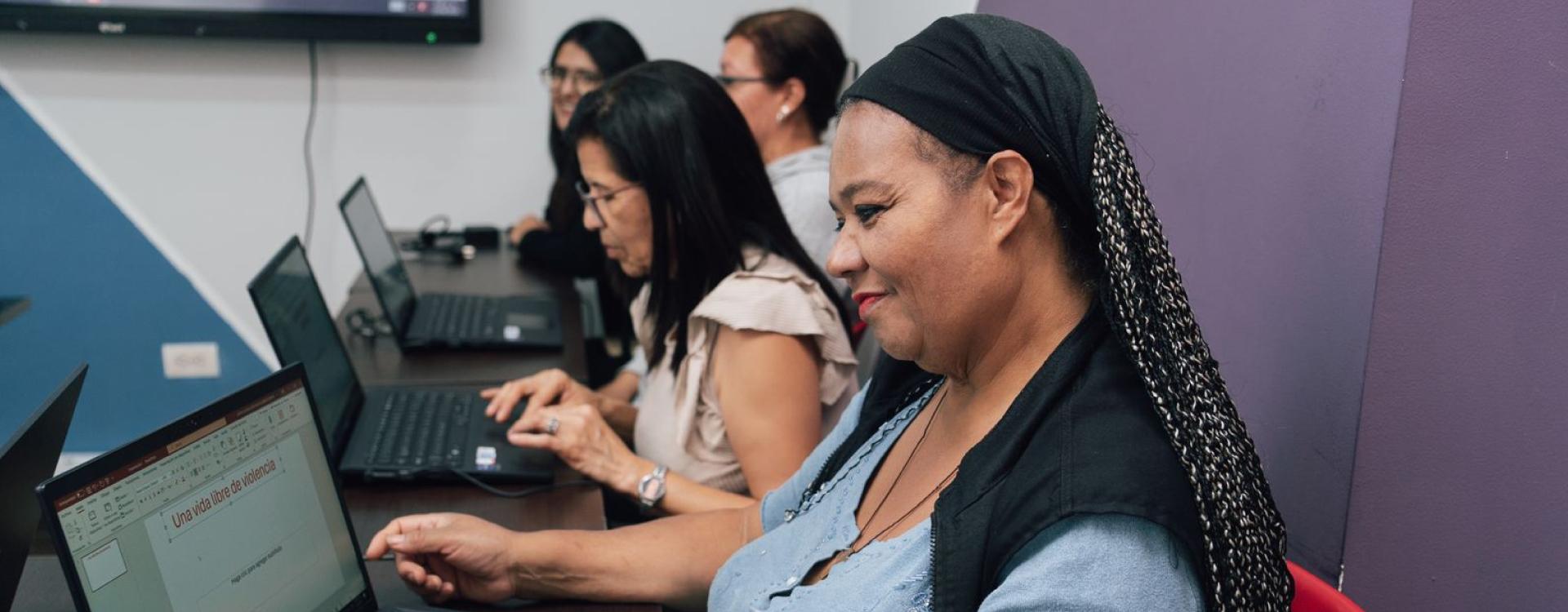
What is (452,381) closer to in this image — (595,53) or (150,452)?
(150,452)

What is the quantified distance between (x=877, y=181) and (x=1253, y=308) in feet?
1.46

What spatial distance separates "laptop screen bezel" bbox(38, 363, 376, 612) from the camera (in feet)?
3.07

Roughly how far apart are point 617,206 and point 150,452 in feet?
3.25

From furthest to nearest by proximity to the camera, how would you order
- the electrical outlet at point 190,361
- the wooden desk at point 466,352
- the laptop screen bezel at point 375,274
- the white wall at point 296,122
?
the electrical outlet at point 190,361
the white wall at point 296,122
the laptop screen bezel at point 375,274
the wooden desk at point 466,352

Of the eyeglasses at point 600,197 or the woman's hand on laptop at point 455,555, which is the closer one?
the woman's hand on laptop at point 455,555

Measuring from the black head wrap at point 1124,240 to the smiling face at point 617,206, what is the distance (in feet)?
3.08

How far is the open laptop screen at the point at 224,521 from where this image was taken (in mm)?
987

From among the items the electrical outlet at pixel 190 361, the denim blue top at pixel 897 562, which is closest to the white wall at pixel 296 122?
the electrical outlet at pixel 190 361

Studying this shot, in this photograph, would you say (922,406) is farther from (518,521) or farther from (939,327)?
(518,521)

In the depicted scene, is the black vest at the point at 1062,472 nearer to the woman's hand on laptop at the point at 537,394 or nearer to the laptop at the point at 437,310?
the woman's hand on laptop at the point at 537,394

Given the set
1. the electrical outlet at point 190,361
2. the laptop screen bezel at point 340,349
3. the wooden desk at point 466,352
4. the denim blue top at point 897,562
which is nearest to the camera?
the denim blue top at point 897,562

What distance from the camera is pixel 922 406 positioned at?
135cm

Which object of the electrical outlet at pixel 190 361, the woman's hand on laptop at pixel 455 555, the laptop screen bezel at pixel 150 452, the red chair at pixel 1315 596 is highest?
the laptop screen bezel at pixel 150 452

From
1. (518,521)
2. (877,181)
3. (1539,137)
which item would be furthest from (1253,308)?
(518,521)
